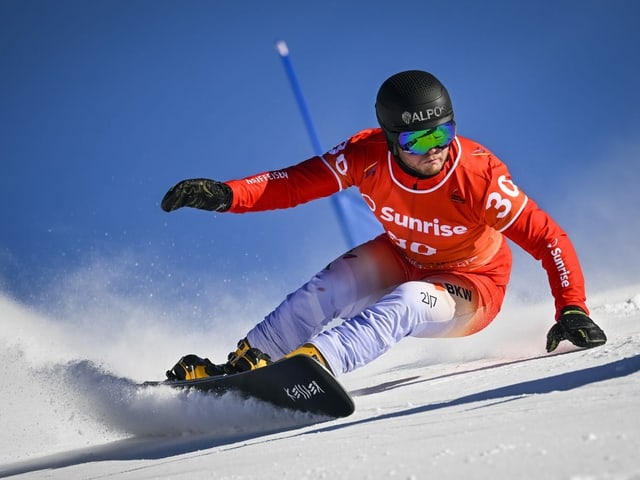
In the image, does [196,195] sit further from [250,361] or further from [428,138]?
[428,138]

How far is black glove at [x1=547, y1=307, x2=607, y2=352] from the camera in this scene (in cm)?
371

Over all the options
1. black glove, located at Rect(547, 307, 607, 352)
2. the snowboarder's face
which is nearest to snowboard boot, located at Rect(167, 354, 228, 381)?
the snowboarder's face

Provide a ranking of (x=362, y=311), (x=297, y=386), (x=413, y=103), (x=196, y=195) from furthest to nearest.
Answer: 1. (x=196, y=195)
2. (x=413, y=103)
3. (x=362, y=311)
4. (x=297, y=386)

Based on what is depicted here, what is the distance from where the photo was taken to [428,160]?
4.09 m

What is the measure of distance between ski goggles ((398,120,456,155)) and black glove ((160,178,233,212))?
47.9 inches

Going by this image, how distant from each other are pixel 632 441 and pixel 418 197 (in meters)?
2.87

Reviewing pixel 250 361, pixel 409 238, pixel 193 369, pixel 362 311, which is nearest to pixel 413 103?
pixel 409 238

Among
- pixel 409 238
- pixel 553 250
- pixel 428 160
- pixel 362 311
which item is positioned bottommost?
pixel 362 311

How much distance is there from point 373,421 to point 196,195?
2256 millimetres

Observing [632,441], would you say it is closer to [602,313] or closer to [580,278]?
[580,278]

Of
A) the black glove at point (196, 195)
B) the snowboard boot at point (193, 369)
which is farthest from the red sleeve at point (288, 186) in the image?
the snowboard boot at point (193, 369)

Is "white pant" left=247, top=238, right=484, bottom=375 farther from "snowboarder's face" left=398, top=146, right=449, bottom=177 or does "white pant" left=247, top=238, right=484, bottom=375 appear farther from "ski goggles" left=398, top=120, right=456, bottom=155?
"ski goggles" left=398, top=120, right=456, bottom=155

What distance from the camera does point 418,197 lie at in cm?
426

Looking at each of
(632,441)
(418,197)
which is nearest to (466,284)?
(418,197)
